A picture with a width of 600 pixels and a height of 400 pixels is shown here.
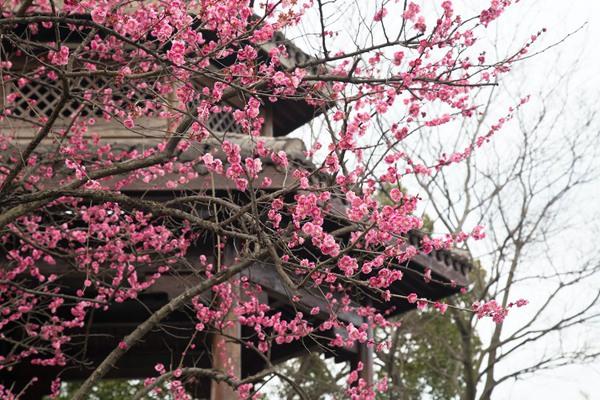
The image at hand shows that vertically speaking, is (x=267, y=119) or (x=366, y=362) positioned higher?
(x=267, y=119)

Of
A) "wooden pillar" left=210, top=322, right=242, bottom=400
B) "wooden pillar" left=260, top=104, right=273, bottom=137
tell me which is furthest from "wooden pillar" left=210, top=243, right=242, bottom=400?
"wooden pillar" left=260, top=104, right=273, bottom=137

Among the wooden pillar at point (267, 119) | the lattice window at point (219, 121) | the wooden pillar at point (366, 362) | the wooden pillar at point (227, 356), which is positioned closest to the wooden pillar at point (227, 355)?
the wooden pillar at point (227, 356)

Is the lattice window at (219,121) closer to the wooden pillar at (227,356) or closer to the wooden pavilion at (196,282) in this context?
the wooden pavilion at (196,282)

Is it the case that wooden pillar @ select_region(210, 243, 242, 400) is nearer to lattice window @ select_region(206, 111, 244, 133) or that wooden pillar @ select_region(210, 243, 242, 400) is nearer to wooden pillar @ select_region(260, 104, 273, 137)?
lattice window @ select_region(206, 111, 244, 133)

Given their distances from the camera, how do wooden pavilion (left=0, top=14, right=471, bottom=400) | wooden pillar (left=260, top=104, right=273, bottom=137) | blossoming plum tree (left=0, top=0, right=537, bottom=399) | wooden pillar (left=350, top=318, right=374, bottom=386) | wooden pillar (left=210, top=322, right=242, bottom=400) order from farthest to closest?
wooden pillar (left=260, top=104, right=273, bottom=137)
wooden pillar (left=350, top=318, right=374, bottom=386)
wooden pillar (left=210, top=322, right=242, bottom=400)
wooden pavilion (left=0, top=14, right=471, bottom=400)
blossoming plum tree (left=0, top=0, right=537, bottom=399)

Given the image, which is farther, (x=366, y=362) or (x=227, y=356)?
(x=366, y=362)

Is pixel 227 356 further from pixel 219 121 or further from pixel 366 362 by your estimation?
pixel 219 121

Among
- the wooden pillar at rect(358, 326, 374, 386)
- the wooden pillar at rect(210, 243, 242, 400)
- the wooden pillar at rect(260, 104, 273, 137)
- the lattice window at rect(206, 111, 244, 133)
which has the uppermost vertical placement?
the wooden pillar at rect(260, 104, 273, 137)

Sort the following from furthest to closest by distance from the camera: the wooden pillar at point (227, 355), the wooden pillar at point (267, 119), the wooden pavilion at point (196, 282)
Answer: the wooden pillar at point (267, 119) < the wooden pillar at point (227, 355) < the wooden pavilion at point (196, 282)

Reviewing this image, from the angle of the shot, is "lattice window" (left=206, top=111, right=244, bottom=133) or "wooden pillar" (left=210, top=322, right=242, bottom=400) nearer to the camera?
"wooden pillar" (left=210, top=322, right=242, bottom=400)

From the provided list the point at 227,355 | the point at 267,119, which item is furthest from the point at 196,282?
the point at 267,119

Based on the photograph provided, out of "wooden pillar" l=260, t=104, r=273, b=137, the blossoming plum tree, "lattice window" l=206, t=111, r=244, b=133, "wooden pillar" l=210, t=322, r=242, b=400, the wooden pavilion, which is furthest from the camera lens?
"wooden pillar" l=260, t=104, r=273, b=137

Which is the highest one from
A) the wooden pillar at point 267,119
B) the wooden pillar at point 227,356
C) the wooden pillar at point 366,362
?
the wooden pillar at point 267,119

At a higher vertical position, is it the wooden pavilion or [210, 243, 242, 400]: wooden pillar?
the wooden pavilion
